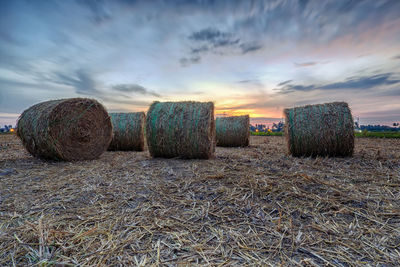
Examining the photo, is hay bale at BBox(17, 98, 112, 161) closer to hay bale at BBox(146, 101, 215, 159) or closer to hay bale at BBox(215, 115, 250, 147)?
hay bale at BBox(146, 101, 215, 159)

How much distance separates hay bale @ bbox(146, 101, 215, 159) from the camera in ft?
18.3

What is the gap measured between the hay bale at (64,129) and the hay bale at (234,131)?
5.21 meters

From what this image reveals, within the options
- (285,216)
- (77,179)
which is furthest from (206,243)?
(77,179)

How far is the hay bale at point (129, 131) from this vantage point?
8055mm

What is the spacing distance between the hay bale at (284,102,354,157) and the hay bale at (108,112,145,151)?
486cm

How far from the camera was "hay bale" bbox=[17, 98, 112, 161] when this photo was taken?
544cm

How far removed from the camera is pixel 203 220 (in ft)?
7.62

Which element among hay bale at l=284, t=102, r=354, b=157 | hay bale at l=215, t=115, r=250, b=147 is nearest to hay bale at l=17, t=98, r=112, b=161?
hay bale at l=215, t=115, r=250, b=147

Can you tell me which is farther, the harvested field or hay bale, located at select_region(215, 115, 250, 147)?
hay bale, located at select_region(215, 115, 250, 147)

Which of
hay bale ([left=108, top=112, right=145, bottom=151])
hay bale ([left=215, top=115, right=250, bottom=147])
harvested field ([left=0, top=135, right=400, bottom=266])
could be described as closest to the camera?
harvested field ([left=0, top=135, right=400, bottom=266])

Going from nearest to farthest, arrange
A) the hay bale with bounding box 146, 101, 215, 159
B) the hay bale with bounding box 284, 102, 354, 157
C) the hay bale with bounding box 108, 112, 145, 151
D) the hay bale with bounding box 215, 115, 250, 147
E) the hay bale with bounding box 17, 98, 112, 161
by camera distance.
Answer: the hay bale with bounding box 17, 98, 112, 161 → the hay bale with bounding box 146, 101, 215, 159 → the hay bale with bounding box 284, 102, 354, 157 → the hay bale with bounding box 108, 112, 145, 151 → the hay bale with bounding box 215, 115, 250, 147

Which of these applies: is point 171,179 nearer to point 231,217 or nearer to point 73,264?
point 231,217

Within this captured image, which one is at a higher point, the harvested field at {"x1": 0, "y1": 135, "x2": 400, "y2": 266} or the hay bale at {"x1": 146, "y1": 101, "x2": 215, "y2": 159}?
the hay bale at {"x1": 146, "y1": 101, "x2": 215, "y2": 159}

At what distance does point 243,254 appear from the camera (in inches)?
69.8
